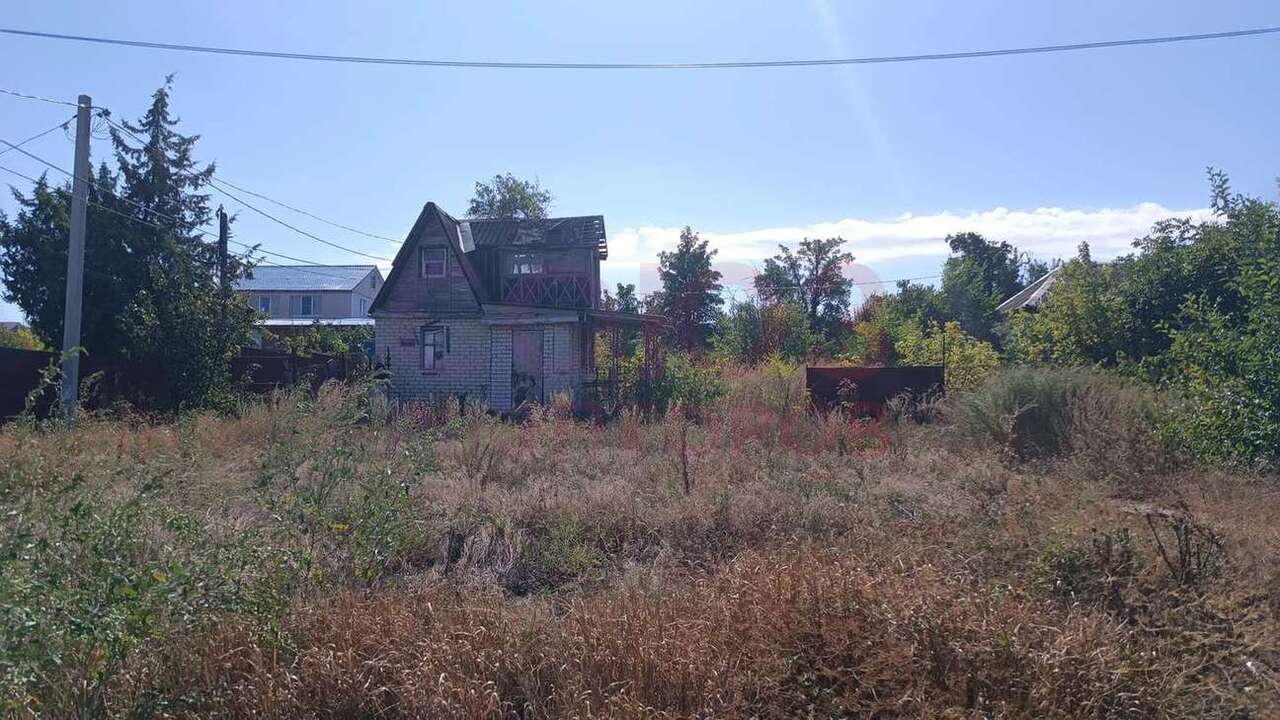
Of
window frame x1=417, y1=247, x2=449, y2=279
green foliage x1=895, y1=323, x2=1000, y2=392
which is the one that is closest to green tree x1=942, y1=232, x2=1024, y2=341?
green foliage x1=895, y1=323, x2=1000, y2=392

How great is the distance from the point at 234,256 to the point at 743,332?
17.0 m

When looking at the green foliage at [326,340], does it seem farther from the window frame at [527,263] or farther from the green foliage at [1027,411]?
the green foliage at [1027,411]

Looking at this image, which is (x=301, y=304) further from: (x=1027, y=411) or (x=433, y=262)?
(x=1027, y=411)

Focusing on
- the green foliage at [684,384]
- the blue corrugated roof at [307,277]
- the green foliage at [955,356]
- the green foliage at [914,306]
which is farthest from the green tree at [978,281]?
the blue corrugated roof at [307,277]

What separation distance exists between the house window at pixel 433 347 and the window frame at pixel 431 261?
152 centimetres

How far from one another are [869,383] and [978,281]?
2554 centimetres

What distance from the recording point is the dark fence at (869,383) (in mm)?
14508

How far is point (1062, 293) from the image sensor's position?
15.2m

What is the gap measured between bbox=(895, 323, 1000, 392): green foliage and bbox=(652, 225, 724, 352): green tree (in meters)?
20.9

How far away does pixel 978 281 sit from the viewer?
37750 millimetres

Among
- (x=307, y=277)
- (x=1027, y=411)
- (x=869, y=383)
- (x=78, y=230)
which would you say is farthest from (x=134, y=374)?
(x=307, y=277)

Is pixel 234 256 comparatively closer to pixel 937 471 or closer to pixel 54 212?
pixel 54 212

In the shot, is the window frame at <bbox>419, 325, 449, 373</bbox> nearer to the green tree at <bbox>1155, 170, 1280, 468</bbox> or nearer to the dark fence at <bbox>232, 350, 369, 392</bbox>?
the dark fence at <bbox>232, 350, 369, 392</bbox>

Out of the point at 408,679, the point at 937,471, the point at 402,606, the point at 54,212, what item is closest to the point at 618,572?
the point at 402,606
